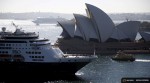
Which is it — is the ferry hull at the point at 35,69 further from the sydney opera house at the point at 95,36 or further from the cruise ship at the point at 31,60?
the sydney opera house at the point at 95,36

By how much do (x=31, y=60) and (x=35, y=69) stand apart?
0.98 m

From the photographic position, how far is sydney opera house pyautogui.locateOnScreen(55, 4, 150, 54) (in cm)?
6738

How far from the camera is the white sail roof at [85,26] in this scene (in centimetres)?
6731

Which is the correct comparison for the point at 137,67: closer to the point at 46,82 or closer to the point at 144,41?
the point at 46,82

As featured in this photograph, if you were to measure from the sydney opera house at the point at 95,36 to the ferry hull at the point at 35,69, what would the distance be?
22.9 m

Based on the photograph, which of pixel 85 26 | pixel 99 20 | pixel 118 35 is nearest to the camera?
pixel 99 20

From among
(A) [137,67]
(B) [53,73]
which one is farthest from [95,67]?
(B) [53,73]

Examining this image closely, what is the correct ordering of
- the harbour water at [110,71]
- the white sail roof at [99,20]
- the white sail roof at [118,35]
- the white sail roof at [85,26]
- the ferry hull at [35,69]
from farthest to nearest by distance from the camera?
the white sail roof at [118,35] → the white sail roof at [85,26] → the white sail roof at [99,20] → the ferry hull at [35,69] → the harbour water at [110,71]

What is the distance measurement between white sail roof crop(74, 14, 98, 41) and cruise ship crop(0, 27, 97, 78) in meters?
23.1

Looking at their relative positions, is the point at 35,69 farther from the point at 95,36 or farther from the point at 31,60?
the point at 95,36

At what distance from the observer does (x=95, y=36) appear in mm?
69000

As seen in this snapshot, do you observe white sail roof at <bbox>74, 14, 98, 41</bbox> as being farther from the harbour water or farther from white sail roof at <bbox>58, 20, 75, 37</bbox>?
the harbour water

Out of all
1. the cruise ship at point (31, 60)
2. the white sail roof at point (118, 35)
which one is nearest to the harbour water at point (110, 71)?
the cruise ship at point (31, 60)

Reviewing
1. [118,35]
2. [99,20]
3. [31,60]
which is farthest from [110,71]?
[118,35]
